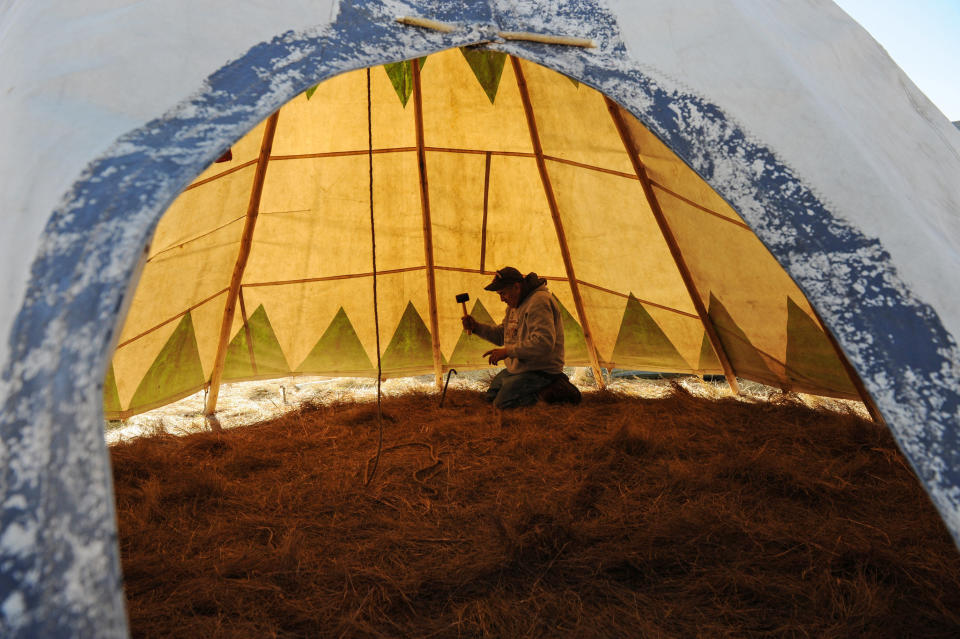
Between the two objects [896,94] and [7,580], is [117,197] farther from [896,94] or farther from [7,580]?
[896,94]

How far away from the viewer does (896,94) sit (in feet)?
8.23

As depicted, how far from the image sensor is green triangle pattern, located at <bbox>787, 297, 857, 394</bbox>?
3.89 meters

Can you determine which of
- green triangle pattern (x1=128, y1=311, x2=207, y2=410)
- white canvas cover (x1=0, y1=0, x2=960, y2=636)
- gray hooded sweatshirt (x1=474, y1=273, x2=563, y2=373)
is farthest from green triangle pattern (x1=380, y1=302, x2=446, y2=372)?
white canvas cover (x1=0, y1=0, x2=960, y2=636)

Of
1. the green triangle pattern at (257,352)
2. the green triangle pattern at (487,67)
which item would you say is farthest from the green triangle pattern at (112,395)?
the green triangle pattern at (487,67)

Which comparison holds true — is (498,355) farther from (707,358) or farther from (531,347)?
(707,358)

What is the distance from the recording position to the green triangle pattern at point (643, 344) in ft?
A: 15.9

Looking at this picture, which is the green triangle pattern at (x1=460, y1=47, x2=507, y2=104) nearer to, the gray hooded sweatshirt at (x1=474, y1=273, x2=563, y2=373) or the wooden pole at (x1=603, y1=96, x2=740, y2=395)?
the wooden pole at (x1=603, y1=96, x2=740, y2=395)

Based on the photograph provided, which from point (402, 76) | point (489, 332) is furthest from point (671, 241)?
point (402, 76)

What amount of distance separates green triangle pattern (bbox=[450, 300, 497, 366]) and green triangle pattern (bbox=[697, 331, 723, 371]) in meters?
1.51

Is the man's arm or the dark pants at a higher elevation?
the man's arm

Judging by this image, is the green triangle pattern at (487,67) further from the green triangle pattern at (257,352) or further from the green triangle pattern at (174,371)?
the green triangle pattern at (174,371)

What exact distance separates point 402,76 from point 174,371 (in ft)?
7.85

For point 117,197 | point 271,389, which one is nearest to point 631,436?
point 117,197

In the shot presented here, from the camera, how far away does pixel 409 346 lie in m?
5.17
